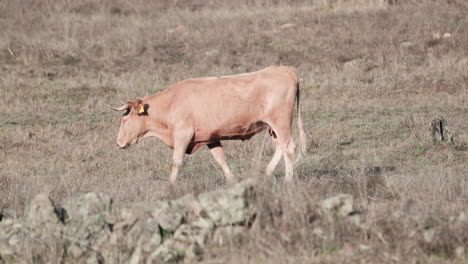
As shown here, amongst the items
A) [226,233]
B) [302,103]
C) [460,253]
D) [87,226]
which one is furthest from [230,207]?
[302,103]

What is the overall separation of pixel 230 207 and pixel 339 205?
3.20 ft

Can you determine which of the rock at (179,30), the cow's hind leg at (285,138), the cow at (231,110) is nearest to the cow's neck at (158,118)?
the cow at (231,110)

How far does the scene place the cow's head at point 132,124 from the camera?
11.7 m

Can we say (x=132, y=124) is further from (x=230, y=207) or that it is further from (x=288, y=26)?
(x=288, y=26)

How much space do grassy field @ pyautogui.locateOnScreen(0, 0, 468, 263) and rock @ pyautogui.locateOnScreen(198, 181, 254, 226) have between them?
146 millimetres

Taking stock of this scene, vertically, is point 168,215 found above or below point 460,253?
above

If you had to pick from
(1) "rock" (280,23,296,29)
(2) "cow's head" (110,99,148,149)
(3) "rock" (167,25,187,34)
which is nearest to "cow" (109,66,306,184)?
(2) "cow's head" (110,99,148,149)

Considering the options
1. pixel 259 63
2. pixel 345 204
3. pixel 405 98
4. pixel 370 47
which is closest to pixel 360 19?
pixel 370 47

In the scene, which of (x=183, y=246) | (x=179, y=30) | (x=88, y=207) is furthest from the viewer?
(x=179, y=30)

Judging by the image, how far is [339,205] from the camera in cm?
741

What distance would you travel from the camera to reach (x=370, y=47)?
2339cm

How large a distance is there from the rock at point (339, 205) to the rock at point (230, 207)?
0.67 metres

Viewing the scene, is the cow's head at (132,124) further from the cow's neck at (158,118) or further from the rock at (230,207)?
the rock at (230,207)

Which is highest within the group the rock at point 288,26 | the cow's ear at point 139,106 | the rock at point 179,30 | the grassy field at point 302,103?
the cow's ear at point 139,106
